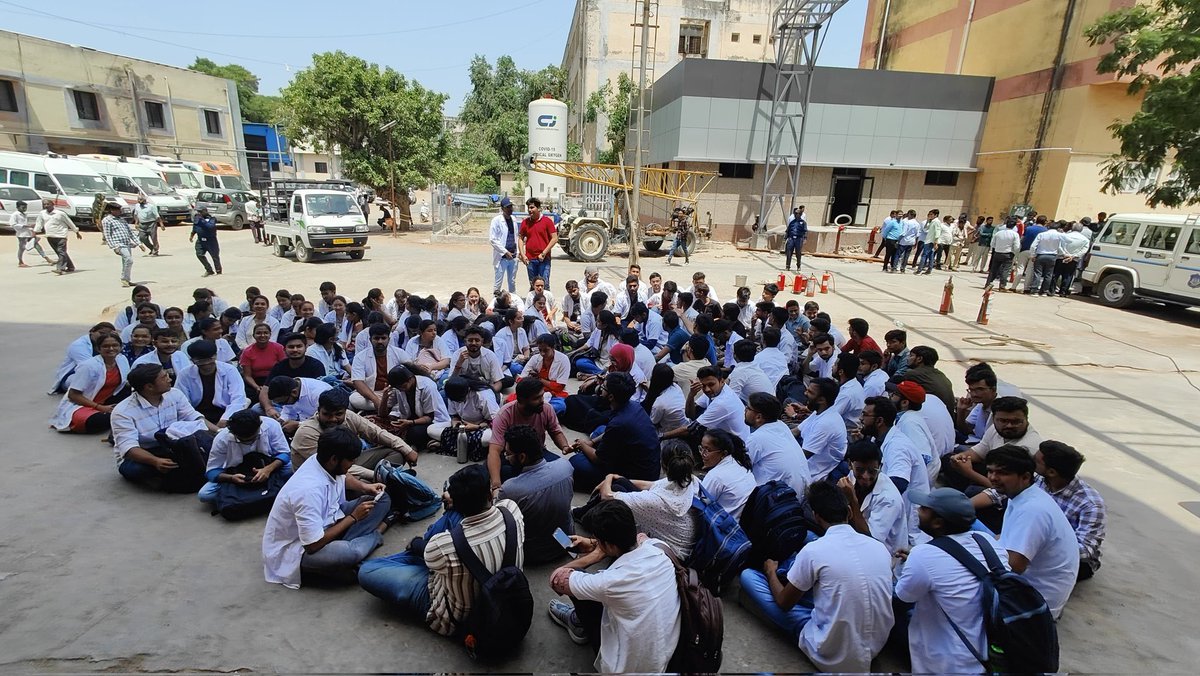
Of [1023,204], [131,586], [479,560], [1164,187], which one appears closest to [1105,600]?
[479,560]

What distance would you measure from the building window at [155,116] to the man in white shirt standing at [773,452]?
3867 cm

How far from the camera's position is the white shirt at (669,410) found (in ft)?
16.7

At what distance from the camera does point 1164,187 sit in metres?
9.99

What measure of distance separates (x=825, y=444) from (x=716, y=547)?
1.42 metres

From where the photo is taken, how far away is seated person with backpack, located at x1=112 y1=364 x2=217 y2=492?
4.36 m

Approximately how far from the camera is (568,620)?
3133 mm

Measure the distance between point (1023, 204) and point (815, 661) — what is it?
23.0 m

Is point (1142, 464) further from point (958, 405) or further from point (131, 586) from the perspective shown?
point (131, 586)

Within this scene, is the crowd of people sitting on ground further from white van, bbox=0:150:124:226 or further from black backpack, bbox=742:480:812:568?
white van, bbox=0:150:124:226

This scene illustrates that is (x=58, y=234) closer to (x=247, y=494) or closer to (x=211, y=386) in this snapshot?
(x=211, y=386)

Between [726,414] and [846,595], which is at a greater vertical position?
[726,414]

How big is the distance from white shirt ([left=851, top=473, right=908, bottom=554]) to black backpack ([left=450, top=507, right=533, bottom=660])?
2.09 m

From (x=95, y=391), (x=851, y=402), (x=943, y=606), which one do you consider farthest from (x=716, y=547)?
(x=95, y=391)

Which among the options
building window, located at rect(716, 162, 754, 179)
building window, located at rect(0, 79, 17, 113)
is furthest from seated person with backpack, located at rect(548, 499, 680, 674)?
building window, located at rect(0, 79, 17, 113)
